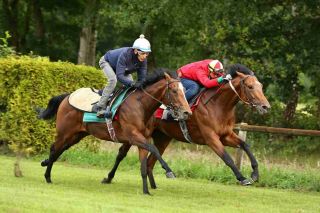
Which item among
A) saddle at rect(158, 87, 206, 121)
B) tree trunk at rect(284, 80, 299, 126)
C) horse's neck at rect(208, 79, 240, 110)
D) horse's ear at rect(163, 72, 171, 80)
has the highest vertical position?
horse's ear at rect(163, 72, 171, 80)

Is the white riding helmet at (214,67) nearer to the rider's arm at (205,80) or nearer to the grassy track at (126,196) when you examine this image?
the rider's arm at (205,80)

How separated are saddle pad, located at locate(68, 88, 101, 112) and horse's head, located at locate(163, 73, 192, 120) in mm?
1751

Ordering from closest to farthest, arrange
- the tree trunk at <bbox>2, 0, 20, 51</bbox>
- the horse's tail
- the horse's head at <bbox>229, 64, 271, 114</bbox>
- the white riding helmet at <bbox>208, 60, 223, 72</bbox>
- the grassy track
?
the grassy track
the horse's head at <bbox>229, 64, 271, 114</bbox>
the white riding helmet at <bbox>208, 60, 223, 72</bbox>
the horse's tail
the tree trunk at <bbox>2, 0, 20, 51</bbox>

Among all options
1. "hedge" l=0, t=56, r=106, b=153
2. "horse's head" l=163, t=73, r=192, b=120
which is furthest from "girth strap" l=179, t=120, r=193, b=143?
"hedge" l=0, t=56, r=106, b=153

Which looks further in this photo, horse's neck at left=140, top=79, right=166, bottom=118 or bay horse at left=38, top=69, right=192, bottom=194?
horse's neck at left=140, top=79, right=166, bottom=118

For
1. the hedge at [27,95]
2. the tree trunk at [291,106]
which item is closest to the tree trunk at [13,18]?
the tree trunk at [291,106]

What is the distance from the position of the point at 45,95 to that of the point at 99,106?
5.71 metres

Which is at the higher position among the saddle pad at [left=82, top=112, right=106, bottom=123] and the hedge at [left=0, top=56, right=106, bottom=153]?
the saddle pad at [left=82, top=112, right=106, bottom=123]

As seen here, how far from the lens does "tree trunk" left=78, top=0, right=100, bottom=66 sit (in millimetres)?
31516

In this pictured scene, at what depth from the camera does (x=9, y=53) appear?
2030 cm

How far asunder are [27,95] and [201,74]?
633cm

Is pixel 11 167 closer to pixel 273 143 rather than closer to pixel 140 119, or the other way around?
pixel 140 119

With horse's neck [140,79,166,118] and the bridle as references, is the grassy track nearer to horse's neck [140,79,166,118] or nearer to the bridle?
horse's neck [140,79,166,118]

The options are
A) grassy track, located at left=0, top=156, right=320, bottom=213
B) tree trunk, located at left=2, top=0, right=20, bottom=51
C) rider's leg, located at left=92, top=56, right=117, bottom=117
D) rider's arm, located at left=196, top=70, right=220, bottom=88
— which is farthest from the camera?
tree trunk, located at left=2, top=0, right=20, bottom=51
